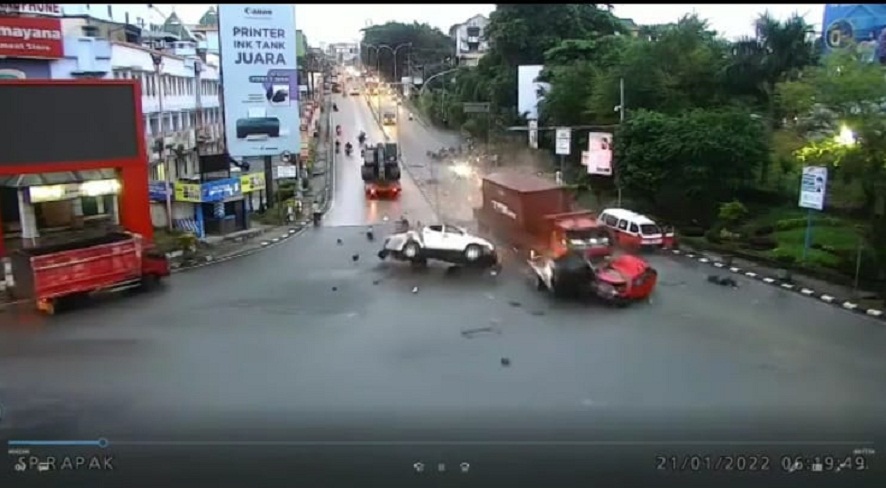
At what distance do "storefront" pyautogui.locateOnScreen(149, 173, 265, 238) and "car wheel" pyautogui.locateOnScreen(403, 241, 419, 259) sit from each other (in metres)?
1.14

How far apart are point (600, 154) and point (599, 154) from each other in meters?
0.01

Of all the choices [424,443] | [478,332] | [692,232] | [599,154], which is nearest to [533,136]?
[599,154]

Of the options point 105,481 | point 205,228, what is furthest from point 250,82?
point 105,481

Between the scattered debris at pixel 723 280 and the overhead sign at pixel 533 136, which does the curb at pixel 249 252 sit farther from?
the overhead sign at pixel 533 136

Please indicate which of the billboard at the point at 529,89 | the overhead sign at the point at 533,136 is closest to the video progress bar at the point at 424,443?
the overhead sign at the point at 533,136

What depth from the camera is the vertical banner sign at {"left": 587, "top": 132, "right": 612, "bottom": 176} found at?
599cm

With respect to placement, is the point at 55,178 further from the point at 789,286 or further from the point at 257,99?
the point at 257,99

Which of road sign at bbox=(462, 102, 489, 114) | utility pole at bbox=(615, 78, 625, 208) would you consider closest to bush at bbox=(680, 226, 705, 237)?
utility pole at bbox=(615, 78, 625, 208)

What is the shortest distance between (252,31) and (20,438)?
3929 millimetres

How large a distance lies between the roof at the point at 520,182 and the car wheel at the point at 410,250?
830mm

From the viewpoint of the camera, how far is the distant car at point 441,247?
9.57 feet

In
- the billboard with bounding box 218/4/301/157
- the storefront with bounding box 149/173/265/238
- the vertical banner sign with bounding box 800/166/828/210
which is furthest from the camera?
the billboard with bounding box 218/4/301/157

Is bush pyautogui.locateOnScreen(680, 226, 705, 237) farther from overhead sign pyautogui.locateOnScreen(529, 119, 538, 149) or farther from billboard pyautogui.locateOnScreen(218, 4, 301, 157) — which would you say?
billboard pyautogui.locateOnScreen(218, 4, 301, 157)

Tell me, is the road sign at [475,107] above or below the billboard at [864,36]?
below
